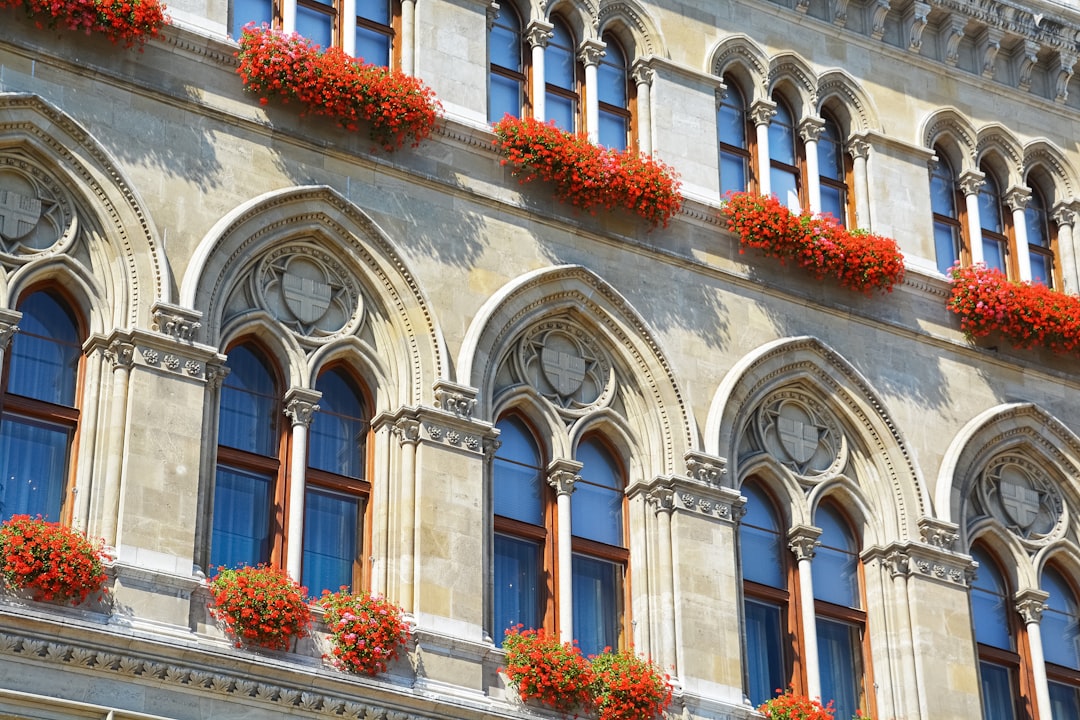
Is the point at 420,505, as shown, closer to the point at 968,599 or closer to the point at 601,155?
the point at 601,155

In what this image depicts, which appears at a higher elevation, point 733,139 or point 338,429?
point 733,139

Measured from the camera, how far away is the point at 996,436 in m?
25.5

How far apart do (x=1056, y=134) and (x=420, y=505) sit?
10496 millimetres

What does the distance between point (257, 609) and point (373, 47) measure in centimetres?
665

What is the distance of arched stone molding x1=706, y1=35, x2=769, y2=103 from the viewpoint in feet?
85.3

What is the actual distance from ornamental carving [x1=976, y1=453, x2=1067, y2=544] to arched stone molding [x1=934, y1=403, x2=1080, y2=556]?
0.01m

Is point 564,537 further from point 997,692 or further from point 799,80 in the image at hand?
point 799,80

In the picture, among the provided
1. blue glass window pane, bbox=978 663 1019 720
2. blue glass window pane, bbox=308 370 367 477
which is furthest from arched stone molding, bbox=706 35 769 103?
blue glass window pane, bbox=978 663 1019 720

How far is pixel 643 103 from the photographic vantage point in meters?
25.2

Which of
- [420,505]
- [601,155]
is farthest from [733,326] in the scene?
[420,505]

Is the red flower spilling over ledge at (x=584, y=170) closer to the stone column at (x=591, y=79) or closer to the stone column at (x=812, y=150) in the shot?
the stone column at (x=591, y=79)

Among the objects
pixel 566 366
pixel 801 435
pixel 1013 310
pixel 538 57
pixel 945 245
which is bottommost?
pixel 801 435

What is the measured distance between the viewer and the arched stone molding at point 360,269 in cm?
2191

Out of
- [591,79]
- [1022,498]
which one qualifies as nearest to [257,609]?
[591,79]
